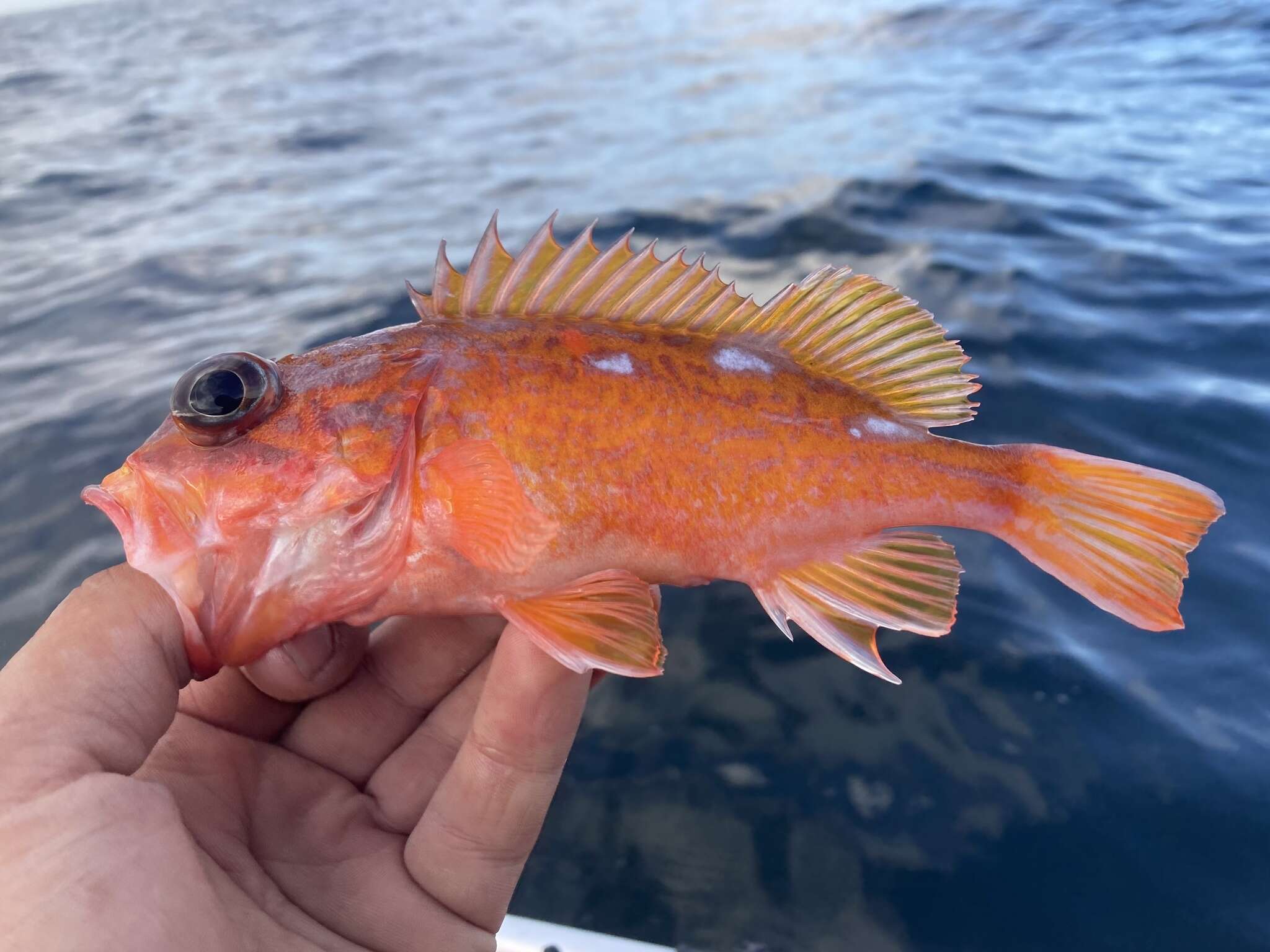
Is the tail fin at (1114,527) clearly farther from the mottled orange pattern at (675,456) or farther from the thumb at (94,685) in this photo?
the thumb at (94,685)

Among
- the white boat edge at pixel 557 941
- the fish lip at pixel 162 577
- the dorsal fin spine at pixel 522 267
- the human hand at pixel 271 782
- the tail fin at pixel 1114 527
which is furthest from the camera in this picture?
the white boat edge at pixel 557 941

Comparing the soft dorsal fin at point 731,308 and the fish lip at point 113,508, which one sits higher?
the soft dorsal fin at point 731,308

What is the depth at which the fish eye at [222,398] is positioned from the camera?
6.80 ft

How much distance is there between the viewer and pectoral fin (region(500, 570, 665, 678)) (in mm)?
2064

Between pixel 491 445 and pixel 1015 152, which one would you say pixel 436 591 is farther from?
pixel 1015 152

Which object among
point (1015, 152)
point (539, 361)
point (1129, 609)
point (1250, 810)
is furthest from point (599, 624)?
point (1015, 152)

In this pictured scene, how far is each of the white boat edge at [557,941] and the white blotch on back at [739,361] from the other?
193 cm

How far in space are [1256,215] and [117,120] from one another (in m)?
23.3

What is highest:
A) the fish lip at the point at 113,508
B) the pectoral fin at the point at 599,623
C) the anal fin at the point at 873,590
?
the fish lip at the point at 113,508

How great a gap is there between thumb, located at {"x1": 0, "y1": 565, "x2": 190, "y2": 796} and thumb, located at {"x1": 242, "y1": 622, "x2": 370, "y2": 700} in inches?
18.7

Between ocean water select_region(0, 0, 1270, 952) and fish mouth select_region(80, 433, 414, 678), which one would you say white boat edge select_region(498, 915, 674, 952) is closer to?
ocean water select_region(0, 0, 1270, 952)

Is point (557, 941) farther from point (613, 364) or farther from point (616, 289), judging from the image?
point (616, 289)

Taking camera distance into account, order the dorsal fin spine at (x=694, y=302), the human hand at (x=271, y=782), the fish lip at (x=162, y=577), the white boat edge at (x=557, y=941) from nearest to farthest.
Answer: the human hand at (x=271, y=782)
the fish lip at (x=162, y=577)
the dorsal fin spine at (x=694, y=302)
the white boat edge at (x=557, y=941)

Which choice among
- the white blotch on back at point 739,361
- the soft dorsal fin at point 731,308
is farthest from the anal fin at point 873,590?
the white blotch on back at point 739,361
